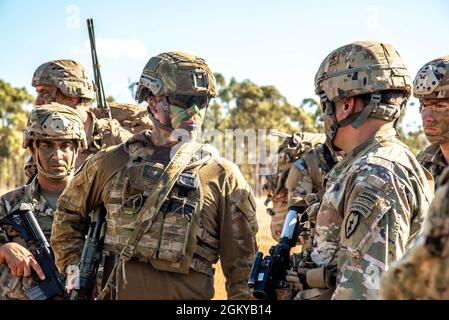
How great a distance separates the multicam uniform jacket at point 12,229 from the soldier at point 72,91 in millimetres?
1900

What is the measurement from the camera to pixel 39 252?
5.77 meters

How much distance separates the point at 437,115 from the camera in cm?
655

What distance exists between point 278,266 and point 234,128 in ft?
137

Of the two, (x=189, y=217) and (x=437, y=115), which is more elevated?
(x=437, y=115)

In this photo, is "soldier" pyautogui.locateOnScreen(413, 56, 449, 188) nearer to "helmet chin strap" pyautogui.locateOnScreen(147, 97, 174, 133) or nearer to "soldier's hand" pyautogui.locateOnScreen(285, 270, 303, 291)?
"helmet chin strap" pyautogui.locateOnScreen(147, 97, 174, 133)

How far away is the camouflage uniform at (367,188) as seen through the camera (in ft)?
12.1

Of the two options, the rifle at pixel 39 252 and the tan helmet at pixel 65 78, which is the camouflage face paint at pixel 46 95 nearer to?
the tan helmet at pixel 65 78

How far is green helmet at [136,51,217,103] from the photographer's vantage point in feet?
16.1

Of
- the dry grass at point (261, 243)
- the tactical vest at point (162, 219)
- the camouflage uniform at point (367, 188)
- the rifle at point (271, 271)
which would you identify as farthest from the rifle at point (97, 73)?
the camouflage uniform at point (367, 188)

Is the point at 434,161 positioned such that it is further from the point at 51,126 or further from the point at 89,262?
the point at 89,262

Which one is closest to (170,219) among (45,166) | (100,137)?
(45,166)
